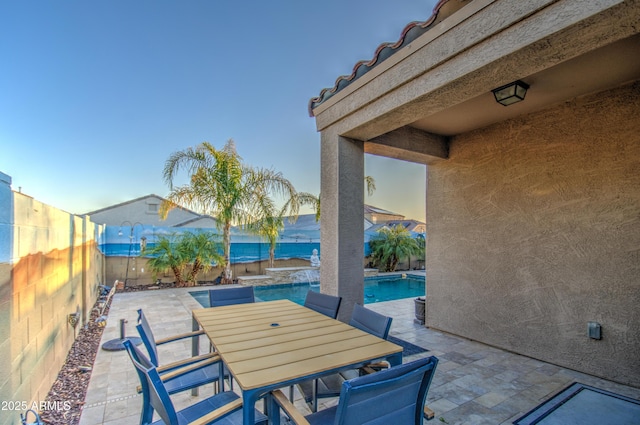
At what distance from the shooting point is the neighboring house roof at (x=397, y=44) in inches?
116

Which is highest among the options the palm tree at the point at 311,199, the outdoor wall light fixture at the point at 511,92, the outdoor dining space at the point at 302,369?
the outdoor wall light fixture at the point at 511,92

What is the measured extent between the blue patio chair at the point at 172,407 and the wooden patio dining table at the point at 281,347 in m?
0.18

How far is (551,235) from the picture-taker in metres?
4.22

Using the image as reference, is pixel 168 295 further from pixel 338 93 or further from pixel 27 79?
pixel 338 93

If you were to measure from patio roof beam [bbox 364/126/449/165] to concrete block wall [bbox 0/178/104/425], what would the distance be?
404 centimetres

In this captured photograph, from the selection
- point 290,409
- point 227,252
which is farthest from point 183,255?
point 290,409

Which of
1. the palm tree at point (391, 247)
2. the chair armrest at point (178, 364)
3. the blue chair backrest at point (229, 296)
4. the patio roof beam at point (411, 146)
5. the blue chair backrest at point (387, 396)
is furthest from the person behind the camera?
the palm tree at point (391, 247)

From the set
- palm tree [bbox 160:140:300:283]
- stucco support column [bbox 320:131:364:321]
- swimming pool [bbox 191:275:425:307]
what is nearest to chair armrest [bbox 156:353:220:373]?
stucco support column [bbox 320:131:364:321]

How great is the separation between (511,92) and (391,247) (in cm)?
1180

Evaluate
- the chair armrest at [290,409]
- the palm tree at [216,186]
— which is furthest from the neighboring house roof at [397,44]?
the palm tree at [216,186]

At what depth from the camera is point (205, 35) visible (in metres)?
7.98

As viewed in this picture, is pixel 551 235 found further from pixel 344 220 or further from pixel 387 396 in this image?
pixel 387 396

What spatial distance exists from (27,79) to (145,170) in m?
6.01

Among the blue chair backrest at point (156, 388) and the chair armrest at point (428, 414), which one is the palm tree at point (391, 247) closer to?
the chair armrest at point (428, 414)
